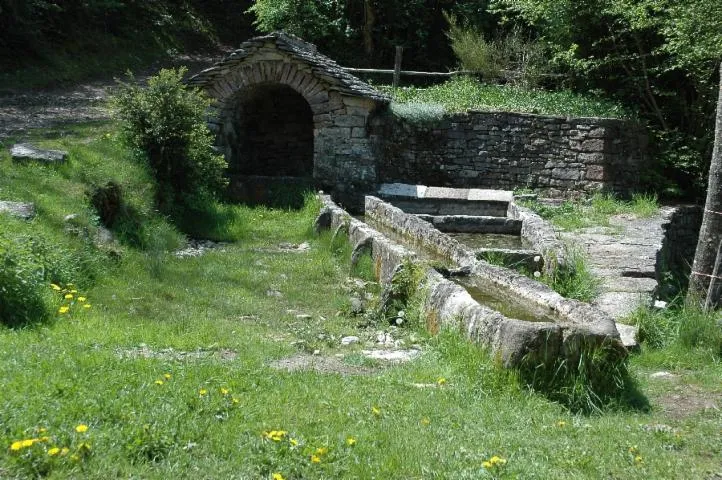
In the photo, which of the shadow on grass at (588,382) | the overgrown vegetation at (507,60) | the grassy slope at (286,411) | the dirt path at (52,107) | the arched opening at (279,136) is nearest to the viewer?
the grassy slope at (286,411)

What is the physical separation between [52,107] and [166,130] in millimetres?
5388

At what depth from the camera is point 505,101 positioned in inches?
688

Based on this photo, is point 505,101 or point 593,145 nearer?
point 593,145

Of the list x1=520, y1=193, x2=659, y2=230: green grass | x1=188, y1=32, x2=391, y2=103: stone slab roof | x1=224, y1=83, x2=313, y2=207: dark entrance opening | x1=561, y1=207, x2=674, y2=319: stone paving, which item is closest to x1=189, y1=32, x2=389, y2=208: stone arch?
x1=188, y1=32, x2=391, y2=103: stone slab roof

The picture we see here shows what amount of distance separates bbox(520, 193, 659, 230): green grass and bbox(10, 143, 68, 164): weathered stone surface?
25.0 ft

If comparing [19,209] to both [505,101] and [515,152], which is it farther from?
[505,101]

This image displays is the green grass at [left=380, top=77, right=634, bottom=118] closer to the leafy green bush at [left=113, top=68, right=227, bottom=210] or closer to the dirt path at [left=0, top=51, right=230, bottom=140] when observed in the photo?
the leafy green bush at [left=113, top=68, right=227, bottom=210]

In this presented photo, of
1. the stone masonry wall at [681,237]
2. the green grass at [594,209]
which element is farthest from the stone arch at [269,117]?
the stone masonry wall at [681,237]

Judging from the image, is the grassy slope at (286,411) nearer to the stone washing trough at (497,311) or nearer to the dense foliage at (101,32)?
the stone washing trough at (497,311)

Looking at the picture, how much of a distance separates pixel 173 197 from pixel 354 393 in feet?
26.1

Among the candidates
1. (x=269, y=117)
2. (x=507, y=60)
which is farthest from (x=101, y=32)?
(x=507, y=60)

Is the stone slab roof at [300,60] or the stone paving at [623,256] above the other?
the stone slab roof at [300,60]

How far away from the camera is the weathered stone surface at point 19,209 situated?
8.59 metres

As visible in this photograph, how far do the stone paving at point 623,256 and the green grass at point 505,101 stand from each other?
3.42 metres
